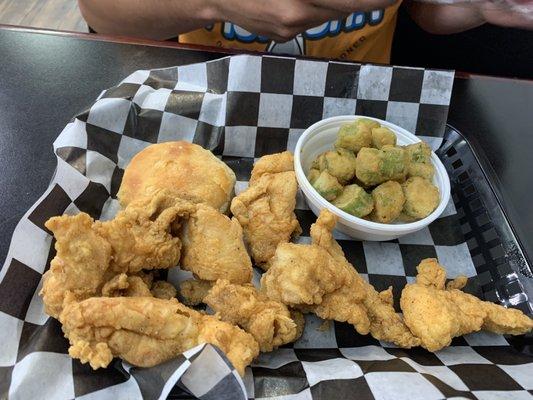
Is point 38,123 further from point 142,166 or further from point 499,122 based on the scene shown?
point 499,122

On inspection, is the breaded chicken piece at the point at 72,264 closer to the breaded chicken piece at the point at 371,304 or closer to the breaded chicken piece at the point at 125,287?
the breaded chicken piece at the point at 125,287

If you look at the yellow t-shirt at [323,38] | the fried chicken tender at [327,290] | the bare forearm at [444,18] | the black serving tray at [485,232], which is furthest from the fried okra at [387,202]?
the bare forearm at [444,18]

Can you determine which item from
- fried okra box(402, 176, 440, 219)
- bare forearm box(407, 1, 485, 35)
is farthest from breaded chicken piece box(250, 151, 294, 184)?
bare forearm box(407, 1, 485, 35)

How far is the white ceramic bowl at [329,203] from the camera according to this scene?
1.66 metres

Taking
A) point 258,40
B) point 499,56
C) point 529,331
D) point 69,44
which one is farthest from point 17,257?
point 499,56

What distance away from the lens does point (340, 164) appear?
5.68 feet

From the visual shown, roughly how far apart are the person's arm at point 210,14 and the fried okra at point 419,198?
63 centimetres

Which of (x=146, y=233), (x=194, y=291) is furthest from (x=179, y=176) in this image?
(x=194, y=291)

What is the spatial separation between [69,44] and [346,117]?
4.14ft

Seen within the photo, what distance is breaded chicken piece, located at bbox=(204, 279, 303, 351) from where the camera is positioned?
4.29 ft

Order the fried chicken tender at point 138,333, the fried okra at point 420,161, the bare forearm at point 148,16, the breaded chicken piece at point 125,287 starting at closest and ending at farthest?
1. the fried chicken tender at point 138,333
2. the breaded chicken piece at point 125,287
3. the fried okra at point 420,161
4. the bare forearm at point 148,16

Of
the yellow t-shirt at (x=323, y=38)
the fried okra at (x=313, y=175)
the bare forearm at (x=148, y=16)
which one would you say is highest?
the bare forearm at (x=148, y=16)

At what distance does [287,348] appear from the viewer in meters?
1.46

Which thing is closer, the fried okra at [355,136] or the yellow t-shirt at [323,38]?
the fried okra at [355,136]
